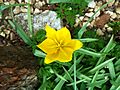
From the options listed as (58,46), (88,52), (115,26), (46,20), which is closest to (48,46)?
(58,46)

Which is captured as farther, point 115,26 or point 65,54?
point 115,26

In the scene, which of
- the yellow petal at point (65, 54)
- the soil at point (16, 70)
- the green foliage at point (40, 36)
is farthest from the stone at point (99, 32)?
the yellow petal at point (65, 54)

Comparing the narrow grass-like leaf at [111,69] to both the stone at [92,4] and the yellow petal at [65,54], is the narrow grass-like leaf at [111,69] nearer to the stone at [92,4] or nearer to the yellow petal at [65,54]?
the yellow petal at [65,54]

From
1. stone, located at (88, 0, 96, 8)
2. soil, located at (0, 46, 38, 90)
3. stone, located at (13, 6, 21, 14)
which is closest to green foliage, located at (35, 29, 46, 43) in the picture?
soil, located at (0, 46, 38, 90)

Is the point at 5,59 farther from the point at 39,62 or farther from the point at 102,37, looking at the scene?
the point at 102,37

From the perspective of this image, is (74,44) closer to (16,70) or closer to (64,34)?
(64,34)

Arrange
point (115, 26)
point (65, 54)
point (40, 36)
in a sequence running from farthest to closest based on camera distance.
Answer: point (115, 26) < point (40, 36) < point (65, 54)

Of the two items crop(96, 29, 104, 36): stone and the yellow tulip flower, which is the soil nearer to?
the yellow tulip flower

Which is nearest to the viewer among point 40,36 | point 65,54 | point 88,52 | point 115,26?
point 65,54
